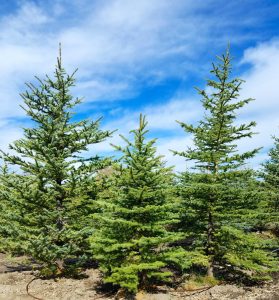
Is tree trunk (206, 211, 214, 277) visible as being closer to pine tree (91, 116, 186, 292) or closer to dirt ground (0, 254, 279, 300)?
dirt ground (0, 254, 279, 300)

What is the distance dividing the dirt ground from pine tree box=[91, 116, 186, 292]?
0.95 m

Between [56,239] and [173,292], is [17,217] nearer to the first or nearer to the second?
[56,239]

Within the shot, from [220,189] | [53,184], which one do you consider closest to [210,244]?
[220,189]

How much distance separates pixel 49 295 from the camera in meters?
13.5

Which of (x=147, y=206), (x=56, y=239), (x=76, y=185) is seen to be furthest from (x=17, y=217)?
(x=147, y=206)

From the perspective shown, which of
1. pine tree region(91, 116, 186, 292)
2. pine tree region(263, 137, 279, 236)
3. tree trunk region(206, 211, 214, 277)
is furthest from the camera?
pine tree region(263, 137, 279, 236)

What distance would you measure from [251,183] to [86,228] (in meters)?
7.74

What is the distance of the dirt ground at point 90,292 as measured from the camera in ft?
41.6

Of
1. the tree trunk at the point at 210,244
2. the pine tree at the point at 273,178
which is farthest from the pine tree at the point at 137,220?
the pine tree at the point at 273,178

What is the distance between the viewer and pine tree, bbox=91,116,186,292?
12.3 meters

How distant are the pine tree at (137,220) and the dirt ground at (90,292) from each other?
37.5 inches

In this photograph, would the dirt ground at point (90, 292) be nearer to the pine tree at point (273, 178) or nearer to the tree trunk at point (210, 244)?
the tree trunk at point (210, 244)

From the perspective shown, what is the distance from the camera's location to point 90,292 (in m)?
13.8

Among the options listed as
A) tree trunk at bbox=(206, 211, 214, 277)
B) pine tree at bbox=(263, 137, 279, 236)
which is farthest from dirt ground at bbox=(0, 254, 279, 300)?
pine tree at bbox=(263, 137, 279, 236)
